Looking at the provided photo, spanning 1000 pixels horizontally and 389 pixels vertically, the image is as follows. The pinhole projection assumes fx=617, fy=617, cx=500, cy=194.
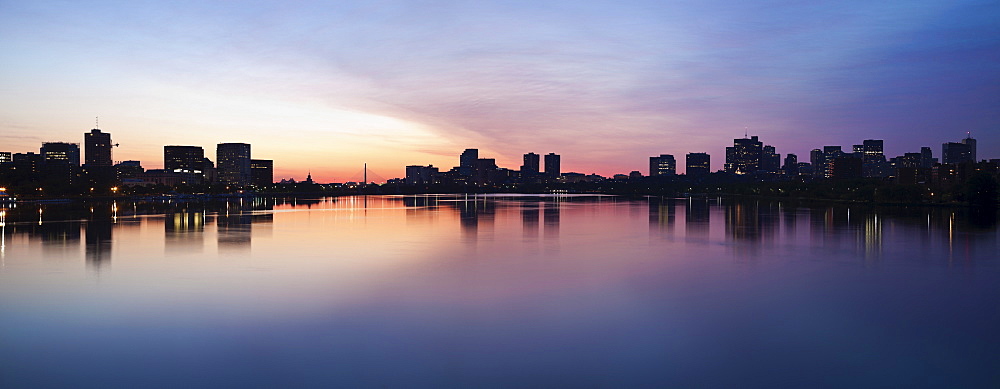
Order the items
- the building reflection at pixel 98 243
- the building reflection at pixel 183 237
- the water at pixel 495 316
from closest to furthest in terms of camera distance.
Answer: the water at pixel 495 316 < the building reflection at pixel 98 243 < the building reflection at pixel 183 237

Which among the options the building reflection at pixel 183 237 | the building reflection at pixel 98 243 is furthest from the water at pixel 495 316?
the building reflection at pixel 183 237

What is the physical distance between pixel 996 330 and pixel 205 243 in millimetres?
31956

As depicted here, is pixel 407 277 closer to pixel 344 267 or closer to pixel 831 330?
pixel 344 267

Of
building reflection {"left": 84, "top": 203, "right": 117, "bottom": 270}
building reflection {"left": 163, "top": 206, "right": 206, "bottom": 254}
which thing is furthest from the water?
building reflection {"left": 163, "top": 206, "right": 206, "bottom": 254}

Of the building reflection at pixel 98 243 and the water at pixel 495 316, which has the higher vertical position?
the building reflection at pixel 98 243

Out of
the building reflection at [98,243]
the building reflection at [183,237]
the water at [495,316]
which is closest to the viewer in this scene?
the water at [495,316]

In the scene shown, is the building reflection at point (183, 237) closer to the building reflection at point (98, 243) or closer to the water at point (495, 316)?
the water at point (495, 316)

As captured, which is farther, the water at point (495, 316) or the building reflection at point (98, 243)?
the building reflection at point (98, 243)

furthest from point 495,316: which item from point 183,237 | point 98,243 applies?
point 183,237

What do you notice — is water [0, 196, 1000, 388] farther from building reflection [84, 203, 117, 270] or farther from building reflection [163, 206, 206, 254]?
building reflection [163, 206, 206, 254]

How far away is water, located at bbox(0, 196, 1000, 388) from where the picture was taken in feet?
35.9

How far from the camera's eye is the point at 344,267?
24.0m

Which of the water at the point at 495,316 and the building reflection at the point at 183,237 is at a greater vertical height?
the building reflection at the point at 183,237

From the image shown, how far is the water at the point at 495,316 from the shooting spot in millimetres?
10938
